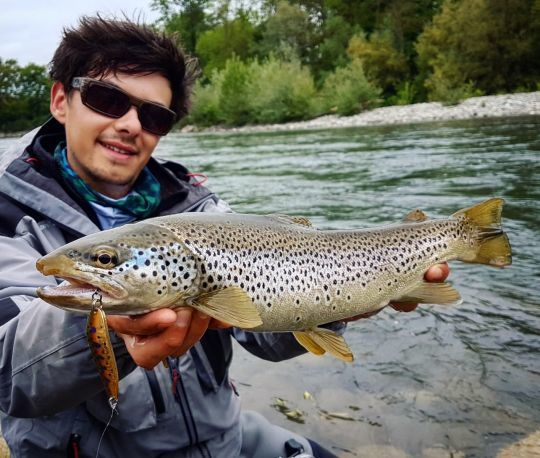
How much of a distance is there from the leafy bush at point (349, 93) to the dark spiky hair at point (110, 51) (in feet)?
100

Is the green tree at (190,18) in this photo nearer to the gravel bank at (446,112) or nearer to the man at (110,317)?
the gravel bank at (446,112)

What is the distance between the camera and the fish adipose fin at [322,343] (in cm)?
217

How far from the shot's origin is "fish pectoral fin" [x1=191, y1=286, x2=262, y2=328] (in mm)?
Answer: 1710

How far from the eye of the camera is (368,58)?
4109cm

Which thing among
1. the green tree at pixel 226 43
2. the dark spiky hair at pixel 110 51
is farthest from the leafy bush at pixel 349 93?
the dark spiky hair at pixel 110 51

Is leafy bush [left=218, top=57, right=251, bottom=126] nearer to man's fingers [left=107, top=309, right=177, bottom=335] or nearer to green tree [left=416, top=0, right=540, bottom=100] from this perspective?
green tree [left=416, top=0, right=540, bottom=100]

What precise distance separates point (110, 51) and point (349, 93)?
31.3 meters

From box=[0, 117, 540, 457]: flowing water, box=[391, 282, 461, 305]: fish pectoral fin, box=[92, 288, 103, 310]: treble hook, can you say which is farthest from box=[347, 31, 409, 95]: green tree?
box=[92, 288, 103, 310]: treble hook

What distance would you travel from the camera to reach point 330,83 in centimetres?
3547

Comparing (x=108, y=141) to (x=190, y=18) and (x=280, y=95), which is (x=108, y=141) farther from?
(x=190, y=18)

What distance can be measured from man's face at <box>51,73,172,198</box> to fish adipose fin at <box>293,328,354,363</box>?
3.81 feet

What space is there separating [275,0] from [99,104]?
68.2 m

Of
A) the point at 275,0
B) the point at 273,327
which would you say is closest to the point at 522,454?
the point at 273,327

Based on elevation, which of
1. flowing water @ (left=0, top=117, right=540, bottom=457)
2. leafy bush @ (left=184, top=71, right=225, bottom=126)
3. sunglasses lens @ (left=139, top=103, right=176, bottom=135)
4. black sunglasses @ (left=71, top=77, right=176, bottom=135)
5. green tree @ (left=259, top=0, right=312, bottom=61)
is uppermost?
green tree @ (left=259, top=0, right=312, bottom=61)
